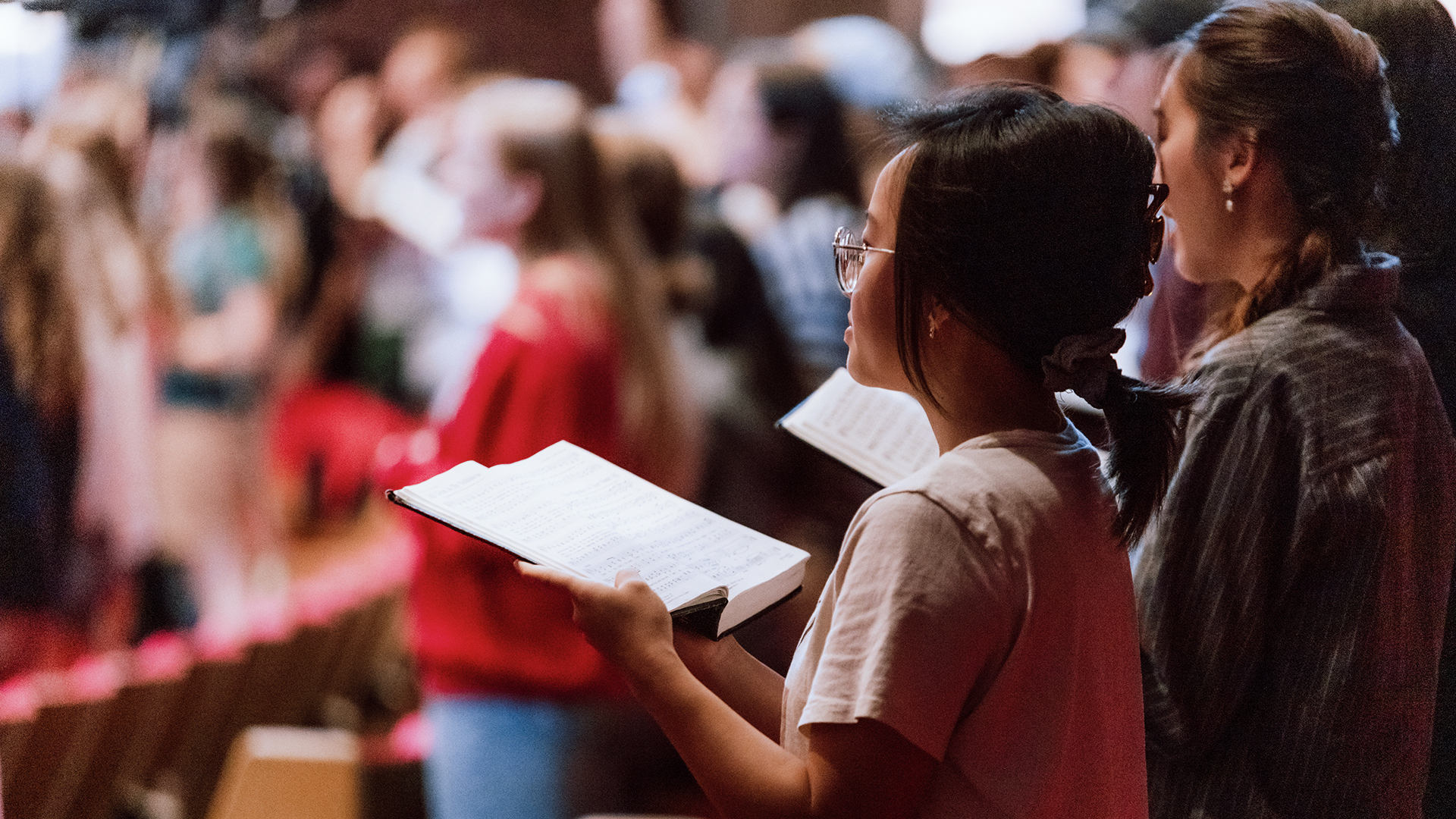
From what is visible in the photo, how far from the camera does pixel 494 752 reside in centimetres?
230

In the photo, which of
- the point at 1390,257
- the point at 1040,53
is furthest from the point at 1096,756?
the point at 1040,53

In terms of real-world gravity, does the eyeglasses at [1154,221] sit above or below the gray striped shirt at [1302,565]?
above

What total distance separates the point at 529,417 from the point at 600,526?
→ 1.09m

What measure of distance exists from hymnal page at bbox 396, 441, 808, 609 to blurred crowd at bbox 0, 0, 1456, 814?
0.30m

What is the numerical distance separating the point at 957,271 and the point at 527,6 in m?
5.71

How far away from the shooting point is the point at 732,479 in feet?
10.6

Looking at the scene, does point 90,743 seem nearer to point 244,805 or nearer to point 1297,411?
point 244,805

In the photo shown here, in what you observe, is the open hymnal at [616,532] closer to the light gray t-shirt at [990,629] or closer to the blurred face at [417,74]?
the light gray t-shirt at [990,629]

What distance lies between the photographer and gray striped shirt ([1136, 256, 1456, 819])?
1.26m

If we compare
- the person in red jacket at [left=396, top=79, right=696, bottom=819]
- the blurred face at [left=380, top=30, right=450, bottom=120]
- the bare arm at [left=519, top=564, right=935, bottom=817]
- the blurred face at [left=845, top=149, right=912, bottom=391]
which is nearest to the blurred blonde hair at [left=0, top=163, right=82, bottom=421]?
the person in red jacket at [left=396, top=79, right=696, bottom=819]

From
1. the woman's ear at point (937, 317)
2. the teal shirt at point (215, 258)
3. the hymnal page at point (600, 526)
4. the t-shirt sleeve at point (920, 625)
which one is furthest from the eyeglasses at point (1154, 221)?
the teal shirt at point (215, 258)

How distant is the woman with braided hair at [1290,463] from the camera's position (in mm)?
1255

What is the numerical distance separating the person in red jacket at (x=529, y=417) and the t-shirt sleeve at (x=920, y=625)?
125cm

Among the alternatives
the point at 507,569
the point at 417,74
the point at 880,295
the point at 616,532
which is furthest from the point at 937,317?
the point at 417,74
